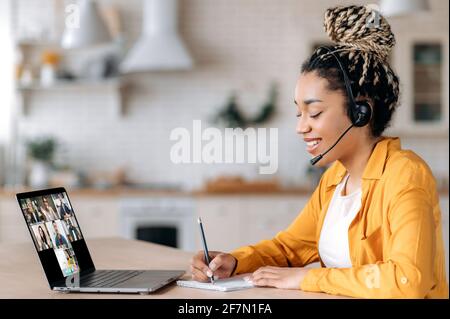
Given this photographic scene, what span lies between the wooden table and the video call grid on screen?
0.08 m

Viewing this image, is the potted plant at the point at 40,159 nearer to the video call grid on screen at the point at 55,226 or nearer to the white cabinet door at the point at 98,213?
the white cabinet door at the point at 98,213

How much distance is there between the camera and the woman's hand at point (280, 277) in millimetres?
1650

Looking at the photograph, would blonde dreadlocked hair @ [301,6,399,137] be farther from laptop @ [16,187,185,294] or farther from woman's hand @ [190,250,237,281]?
laptop @ [16,187,185,294]

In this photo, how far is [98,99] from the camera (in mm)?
6348

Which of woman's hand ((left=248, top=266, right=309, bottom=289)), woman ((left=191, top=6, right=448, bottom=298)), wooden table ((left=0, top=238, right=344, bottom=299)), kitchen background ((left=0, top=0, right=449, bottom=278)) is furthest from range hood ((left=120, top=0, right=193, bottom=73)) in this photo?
woman's hand ((left=248, top=266, right=309, bottom=289))

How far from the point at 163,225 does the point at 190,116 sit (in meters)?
1.07

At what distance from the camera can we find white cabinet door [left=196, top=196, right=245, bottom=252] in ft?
18.5

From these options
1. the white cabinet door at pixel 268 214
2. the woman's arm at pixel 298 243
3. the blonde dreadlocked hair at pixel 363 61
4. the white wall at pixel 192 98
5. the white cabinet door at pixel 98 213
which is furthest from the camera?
the white wall at pixel 192 98

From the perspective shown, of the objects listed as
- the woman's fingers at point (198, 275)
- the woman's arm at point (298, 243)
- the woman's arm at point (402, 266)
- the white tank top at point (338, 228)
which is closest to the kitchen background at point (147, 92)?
the woman's arm at point (298, 243)

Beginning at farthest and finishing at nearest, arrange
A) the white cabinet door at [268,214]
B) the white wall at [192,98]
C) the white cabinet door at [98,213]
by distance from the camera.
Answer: the white wall at [192,98] → the white cabinet door at [98,213] → the white cabinet door at [268,214]

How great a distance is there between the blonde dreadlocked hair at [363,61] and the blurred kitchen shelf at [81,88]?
4469mm

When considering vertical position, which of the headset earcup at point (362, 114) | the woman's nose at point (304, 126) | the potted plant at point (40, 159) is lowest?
the potted plant at point (40, 159)
